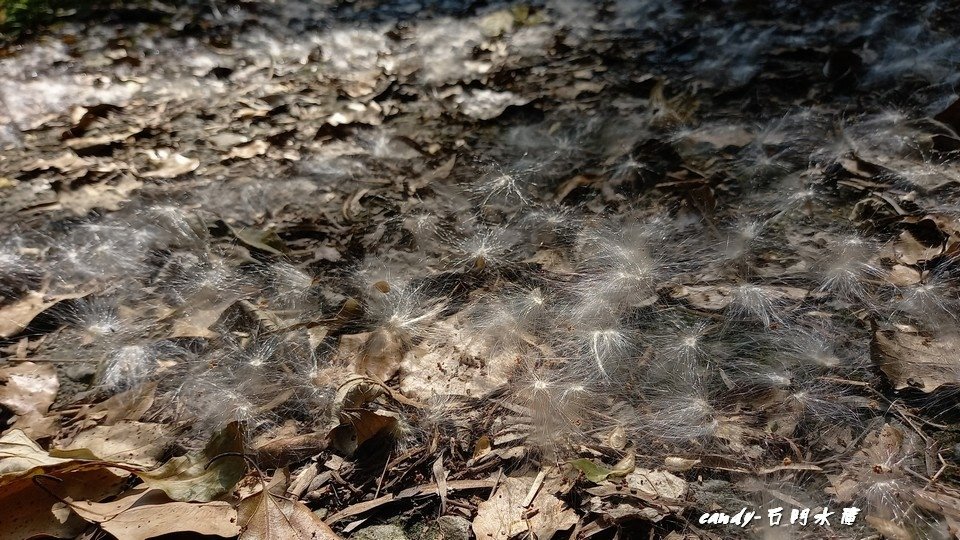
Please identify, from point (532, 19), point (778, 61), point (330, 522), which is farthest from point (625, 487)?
point (532, 19)

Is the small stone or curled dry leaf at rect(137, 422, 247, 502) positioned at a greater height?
curled dry leaf at rect(137, 422, 247, 502)

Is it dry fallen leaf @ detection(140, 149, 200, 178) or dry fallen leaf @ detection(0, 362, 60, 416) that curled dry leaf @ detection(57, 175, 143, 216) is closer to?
dry fallen leaf @ detection(140, 149, 200, 178)

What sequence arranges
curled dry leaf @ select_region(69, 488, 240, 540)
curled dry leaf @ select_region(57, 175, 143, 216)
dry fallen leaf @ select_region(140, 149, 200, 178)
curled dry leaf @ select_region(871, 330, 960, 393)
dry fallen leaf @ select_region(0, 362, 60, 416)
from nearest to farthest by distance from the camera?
curled dry leaf @ select_region(69, 488, 240, 540)
curled dry leaf @ select_region(871, 330, 960, 393)
dry fallen leaf @ select_region(0, 362, 60, 416)
curled dry leaf @ select_region(57, 175, 143, 216)
dry fallen leaf @ select_region(140, 149, 200, 178)

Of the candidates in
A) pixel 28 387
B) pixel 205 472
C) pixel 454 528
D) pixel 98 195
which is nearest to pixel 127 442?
pixel 205 472

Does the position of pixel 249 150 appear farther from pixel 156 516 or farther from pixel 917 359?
pixel 917 359

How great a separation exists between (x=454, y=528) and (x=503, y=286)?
968 mm

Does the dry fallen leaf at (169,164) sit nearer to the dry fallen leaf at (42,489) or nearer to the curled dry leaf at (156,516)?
the dry fallen leaf at (42,489)

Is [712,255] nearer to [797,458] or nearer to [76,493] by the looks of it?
[797,458]

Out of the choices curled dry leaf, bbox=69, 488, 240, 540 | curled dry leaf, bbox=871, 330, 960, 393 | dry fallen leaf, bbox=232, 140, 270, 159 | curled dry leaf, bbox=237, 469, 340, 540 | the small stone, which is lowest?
the small stone

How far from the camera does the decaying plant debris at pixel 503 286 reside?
6.06ft

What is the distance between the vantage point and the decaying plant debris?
1.85m

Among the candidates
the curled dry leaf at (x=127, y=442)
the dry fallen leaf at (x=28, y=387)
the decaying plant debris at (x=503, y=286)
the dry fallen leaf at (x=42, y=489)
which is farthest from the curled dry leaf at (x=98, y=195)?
the dry fallen leaf at (x=42, y=489)

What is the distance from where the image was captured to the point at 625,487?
6.00ft

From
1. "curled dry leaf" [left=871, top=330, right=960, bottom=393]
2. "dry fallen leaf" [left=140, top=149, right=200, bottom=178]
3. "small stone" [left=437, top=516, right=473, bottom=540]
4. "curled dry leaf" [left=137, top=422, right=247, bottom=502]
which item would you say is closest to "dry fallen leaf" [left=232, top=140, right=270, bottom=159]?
"dry fallen leaf" [left=140, top=149, right=200, bottom=178]
